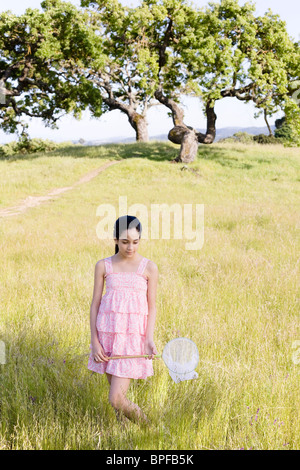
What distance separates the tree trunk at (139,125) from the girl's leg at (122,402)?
32619mm

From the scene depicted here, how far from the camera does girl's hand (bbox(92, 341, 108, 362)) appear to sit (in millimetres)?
2762

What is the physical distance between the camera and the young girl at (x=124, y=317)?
2.76 meters

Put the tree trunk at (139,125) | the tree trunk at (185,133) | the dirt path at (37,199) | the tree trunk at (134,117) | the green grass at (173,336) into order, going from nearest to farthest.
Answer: the green grass at (173,336) → the dirt path at (37,199) → the tree trunk at (185,133) → the tree trunk at (134,117) → the tree trunk at (139,125)

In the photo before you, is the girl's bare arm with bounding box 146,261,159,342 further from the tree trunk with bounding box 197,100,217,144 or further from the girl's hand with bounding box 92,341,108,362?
the tree trunk with bounding box 197,100,217,144

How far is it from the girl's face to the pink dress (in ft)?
0.47

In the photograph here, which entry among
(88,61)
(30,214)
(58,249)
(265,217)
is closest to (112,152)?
(88,61)

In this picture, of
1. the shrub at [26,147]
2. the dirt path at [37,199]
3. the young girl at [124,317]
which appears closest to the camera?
the young girl at [124,317]

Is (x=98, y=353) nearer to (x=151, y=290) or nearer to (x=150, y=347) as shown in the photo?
(x=150, y=347)

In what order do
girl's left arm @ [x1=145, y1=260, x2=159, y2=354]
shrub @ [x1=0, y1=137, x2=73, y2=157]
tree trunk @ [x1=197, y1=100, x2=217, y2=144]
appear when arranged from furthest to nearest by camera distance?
shrub @ [x1=0, y1=137, x2=73, y2=157] → tree trunk @ [x1=197, y1=100, x2=217, y2=144] → girl's left arm @ [x1=145, y1=260, x2=159, y2=354]

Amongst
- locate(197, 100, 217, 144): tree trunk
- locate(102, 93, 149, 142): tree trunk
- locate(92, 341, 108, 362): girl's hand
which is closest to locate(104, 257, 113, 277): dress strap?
locate(92, 341, 108, 362): girl's hand

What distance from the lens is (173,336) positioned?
14.2 feet

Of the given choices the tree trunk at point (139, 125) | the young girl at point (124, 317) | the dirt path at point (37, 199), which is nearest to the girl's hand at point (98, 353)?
the young girl at point (124, 317)

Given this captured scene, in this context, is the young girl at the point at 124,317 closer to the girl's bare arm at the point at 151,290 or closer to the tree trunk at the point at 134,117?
the girl's bare arm at the point at 151,290

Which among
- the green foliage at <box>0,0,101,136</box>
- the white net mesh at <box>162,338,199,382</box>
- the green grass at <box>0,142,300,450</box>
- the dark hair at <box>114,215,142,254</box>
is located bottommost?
the green grass at <box>0,142,300,450</box>
